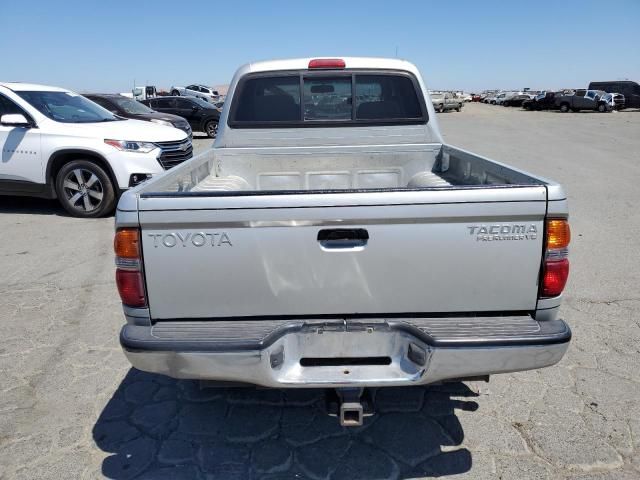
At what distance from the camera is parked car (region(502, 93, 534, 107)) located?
47922 millimetres

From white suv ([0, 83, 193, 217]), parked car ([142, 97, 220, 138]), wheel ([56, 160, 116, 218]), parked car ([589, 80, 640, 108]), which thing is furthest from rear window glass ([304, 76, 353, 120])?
parked car ([589, 80, 640, 108])

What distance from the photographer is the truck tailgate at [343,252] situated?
206 centimetres

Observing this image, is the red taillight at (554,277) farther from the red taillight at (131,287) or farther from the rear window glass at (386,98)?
the rear window glass at (386,98)

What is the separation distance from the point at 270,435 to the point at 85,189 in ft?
18.9

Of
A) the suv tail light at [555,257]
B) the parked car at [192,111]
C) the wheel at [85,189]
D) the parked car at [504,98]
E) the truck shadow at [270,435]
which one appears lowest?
the truck shadow at [270,435]

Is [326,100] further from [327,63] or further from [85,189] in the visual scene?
[85,189]

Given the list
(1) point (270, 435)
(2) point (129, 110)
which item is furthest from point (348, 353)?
(2) point (129, 110)

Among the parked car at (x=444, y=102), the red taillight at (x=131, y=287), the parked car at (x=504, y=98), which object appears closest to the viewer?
the red taillight at (x=131, y=287)

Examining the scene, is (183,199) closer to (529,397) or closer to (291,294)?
(291,294)

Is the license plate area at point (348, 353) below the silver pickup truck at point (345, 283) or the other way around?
below

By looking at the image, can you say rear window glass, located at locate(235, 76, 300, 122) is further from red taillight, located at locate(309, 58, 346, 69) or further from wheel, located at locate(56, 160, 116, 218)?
wheel, located at locate(56, 160, 116, 218)

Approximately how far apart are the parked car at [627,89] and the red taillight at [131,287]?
44937 mm

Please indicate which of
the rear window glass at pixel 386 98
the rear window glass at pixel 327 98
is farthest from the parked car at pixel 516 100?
the rear window glass at pixel 327 98

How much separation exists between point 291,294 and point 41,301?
11.2 ft
